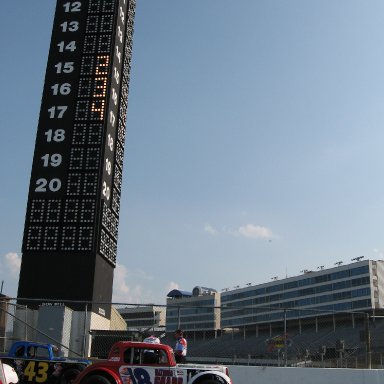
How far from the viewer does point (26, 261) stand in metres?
31.6

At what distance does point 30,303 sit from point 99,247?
524 cm

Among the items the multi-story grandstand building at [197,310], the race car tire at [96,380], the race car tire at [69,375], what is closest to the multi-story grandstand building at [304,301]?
the multi-story grandstand building at [197,310]

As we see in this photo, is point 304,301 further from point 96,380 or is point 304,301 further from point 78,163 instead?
point 96,380

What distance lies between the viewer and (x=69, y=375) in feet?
49.9

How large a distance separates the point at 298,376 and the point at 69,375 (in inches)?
286

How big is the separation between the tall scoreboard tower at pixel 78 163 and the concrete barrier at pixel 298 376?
1569 centimetres

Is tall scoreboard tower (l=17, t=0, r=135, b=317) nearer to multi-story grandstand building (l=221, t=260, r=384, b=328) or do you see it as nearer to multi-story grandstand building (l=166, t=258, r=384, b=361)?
multi-story grandstand building (l=166, t=258, r=384, b=361)

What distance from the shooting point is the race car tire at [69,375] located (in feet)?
49.7

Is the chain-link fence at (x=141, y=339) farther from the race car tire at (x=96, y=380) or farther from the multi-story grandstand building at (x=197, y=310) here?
the multi-story grandstand building at (x=197, y=310)

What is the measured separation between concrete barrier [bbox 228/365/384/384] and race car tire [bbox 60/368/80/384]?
16.0 ft

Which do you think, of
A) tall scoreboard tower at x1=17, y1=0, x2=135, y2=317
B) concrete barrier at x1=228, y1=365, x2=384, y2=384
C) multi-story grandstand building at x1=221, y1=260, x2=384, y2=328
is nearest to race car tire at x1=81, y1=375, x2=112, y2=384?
concrete barrier at x1=228, y1=365, x2=384, y2=384

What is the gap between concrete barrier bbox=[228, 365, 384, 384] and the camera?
55.8 feet

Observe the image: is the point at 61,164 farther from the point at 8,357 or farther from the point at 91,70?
the point at 8,357

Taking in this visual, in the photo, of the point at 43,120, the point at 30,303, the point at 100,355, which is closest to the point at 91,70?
the point at 43,120
